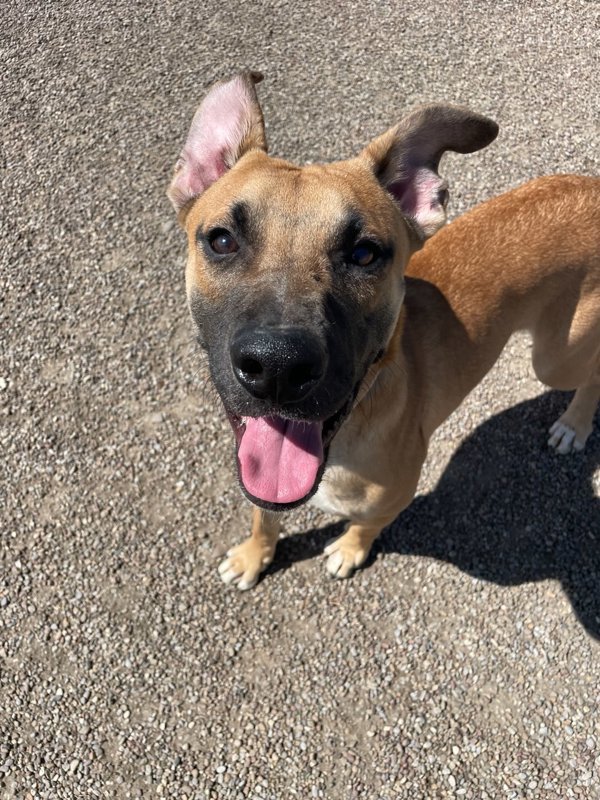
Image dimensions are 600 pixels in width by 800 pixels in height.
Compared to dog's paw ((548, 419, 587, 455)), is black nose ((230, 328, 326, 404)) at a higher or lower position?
higher

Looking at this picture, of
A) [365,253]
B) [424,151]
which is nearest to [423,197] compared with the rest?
[424,151]

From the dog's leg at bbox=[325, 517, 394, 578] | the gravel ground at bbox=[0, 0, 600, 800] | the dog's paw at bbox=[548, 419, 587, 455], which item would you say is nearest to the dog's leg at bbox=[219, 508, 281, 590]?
the gravel ground at bbox=[0, 0, 600, 800]

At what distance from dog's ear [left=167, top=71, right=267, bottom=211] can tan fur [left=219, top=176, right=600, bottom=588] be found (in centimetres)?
123

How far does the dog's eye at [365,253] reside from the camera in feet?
9.08

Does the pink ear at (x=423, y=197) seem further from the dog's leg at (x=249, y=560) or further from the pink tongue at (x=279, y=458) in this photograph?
the dog's leg at (x=249, y=560)

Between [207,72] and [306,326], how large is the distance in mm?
5466

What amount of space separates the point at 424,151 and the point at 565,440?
2711mm

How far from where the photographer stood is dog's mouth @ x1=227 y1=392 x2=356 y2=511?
9.30ft

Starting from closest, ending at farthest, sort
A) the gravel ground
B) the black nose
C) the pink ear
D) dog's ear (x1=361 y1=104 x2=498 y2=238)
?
the black nose < dog's ear (x1=361 y1=104 x2=498 y2=238) < the pink ear < the gravel ground

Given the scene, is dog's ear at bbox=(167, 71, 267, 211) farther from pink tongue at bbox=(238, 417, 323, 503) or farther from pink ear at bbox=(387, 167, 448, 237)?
pink tongue at bbox=(238, 417, 323, 503)

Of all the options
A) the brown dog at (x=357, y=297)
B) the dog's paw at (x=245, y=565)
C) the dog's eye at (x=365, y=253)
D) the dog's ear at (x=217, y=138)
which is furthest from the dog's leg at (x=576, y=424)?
the dog's ear at (x=217, y=138)

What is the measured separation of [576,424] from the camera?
487 cm

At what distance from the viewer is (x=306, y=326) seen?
2342 millimetres

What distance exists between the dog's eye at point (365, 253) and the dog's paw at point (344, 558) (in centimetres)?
210
